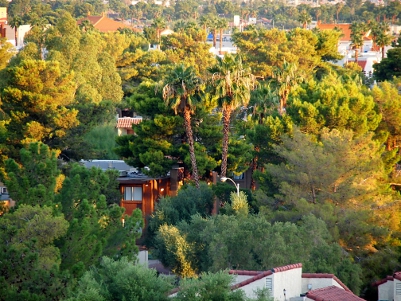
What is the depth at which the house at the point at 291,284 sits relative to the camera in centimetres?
2831

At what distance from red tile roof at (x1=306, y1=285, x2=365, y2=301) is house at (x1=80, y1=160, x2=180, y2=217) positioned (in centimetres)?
2509

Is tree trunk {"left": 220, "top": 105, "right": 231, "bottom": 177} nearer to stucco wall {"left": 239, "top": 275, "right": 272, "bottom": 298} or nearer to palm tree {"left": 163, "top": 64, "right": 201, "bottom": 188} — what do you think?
palm tree {"left": 163, "top": 64, "right": 201, "bottom": 188}

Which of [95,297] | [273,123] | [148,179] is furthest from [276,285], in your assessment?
[148,179]

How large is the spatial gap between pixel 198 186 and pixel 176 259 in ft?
35.0

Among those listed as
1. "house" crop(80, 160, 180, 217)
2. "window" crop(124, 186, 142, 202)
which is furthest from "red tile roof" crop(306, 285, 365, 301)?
"window" crop(124, 186, 142, 202)

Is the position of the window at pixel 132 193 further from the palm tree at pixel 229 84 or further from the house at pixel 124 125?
the house at pixel 124 125

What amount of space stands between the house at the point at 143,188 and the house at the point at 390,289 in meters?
20.8

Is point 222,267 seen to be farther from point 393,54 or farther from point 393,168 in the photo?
point 393,54

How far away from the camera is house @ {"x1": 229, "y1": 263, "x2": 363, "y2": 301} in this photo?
28.3 metres

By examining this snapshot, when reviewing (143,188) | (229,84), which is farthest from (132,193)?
(229,84)

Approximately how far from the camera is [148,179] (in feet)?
180

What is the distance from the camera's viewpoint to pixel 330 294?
2898 centimetres

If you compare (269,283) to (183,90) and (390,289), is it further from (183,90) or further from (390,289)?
(183,90)

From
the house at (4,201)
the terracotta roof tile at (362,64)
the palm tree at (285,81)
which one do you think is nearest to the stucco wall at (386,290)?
the house at (4,201)
